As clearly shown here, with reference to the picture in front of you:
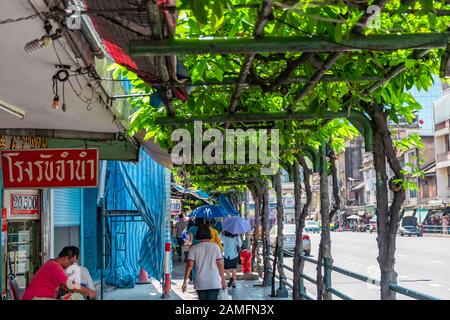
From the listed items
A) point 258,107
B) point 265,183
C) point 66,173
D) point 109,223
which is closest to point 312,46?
point 258,107

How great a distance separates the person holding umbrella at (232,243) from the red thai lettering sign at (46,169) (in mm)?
8590

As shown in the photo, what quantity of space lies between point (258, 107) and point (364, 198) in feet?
298

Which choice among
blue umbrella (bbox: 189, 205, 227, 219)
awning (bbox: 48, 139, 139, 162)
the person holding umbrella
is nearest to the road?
the person holding umbrella

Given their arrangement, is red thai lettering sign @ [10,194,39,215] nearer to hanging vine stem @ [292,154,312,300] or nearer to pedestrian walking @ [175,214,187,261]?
hanging vine stem @ [292,154,312,300]

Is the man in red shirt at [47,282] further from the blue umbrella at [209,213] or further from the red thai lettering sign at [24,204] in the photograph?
the blue umbrella at [209,213]

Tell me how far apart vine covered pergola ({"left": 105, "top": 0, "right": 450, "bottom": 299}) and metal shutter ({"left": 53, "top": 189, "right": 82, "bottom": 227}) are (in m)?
3.56

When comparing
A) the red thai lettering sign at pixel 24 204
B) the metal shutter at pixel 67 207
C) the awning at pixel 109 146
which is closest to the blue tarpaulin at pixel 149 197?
the awning at pixel 109 146

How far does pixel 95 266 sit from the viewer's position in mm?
16297

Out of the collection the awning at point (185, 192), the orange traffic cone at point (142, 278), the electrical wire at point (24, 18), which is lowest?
the orange traffic cone at point (142, 278)

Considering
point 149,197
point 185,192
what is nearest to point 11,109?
point 149,197

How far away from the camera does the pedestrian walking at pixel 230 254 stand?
15.9 m

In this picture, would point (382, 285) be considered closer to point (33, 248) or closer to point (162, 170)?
point (33, 248)

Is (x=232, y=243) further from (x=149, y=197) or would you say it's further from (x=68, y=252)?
(x=68, y=252)

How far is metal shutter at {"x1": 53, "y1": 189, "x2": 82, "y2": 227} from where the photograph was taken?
12047mm
